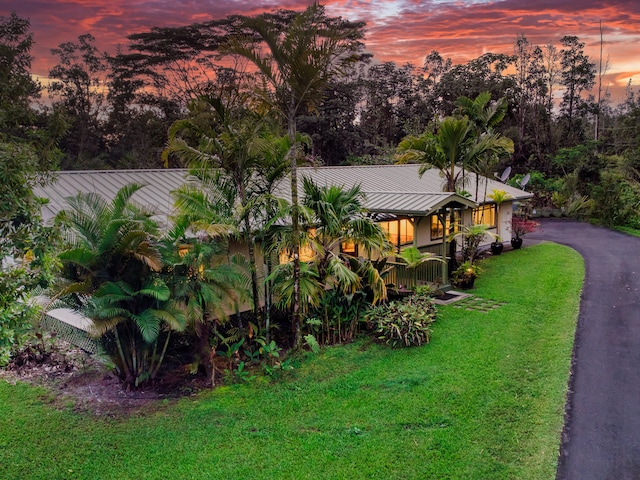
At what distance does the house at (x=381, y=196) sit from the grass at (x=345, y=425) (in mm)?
4142

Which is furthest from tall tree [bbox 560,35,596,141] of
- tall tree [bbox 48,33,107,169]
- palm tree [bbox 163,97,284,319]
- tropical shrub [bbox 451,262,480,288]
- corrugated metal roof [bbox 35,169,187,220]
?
palm tree [bbox 163,97,284,319]

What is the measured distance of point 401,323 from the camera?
34.9 feet

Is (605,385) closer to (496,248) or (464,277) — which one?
(464,277)

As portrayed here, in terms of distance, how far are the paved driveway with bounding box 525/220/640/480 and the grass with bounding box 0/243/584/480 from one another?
0.86 feet

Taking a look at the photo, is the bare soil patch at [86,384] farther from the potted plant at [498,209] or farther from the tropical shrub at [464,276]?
the potted plant at [498,209]

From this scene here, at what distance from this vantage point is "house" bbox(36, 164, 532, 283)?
A: 1233 cm

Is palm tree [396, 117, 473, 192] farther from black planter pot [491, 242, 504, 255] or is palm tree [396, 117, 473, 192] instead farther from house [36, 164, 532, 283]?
black planter pot [491, 242, 504, 255]

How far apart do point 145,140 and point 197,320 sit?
29312 millimetres

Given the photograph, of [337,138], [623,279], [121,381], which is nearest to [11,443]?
[121,381]

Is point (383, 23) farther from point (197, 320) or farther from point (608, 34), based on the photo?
point (608, 34)

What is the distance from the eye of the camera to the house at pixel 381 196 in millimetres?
12328

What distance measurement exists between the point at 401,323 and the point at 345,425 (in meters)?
3.90

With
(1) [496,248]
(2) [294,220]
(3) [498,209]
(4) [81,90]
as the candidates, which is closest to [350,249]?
(2) [294,220]

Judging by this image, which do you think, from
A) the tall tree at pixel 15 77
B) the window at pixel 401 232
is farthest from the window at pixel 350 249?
the tall tree at pixel 15 77
